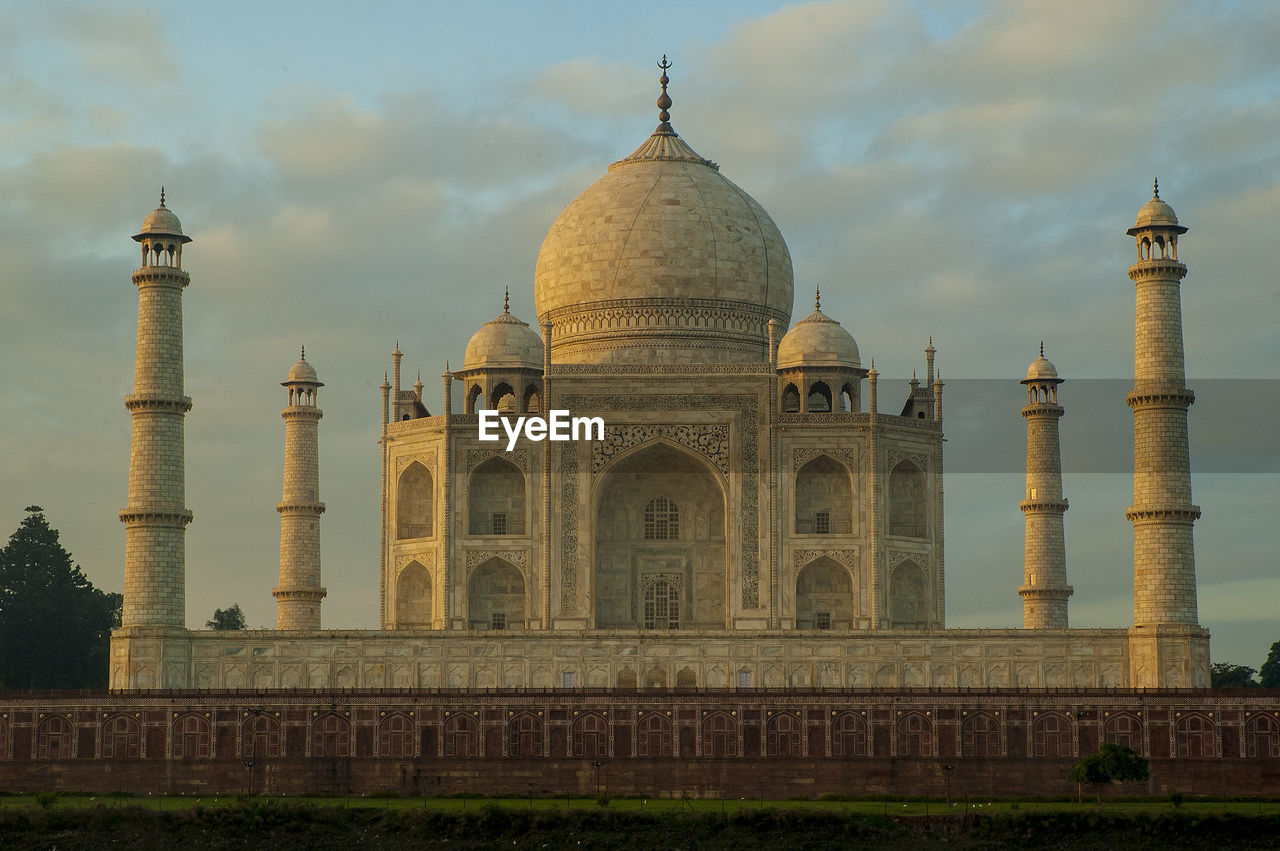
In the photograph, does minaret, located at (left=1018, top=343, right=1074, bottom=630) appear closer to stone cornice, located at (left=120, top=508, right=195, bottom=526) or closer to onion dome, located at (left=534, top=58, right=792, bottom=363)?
onion dome, located at (left=534, top=58, right=792, bottom=363)

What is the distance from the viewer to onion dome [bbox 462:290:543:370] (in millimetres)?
45219

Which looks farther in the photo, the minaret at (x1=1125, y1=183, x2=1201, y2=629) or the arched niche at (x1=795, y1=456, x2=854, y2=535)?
the arched niche at (x1=795, y1=456, x2=854, y2=535)

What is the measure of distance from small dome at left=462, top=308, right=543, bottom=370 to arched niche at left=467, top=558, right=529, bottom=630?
394cm

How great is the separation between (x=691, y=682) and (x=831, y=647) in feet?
8.13

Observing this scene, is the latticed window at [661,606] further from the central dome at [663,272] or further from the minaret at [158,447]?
the minaret at [158,447]

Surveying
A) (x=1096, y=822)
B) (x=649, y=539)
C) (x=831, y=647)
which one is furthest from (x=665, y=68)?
(x=1096, y=822)

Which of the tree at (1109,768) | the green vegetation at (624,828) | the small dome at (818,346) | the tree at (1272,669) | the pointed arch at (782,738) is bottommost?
the green vegetation at (624,828)

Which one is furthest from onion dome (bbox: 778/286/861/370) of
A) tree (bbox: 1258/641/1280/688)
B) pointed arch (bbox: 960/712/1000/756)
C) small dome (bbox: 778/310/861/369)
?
tree (bbox: 1258/641/1280/688)

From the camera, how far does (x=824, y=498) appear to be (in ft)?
146

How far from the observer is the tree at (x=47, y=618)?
5322 centimetres

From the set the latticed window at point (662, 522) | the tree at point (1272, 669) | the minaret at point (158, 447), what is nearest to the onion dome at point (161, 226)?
the minaret at point (158, 447)

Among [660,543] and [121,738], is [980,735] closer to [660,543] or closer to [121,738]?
[660,543]

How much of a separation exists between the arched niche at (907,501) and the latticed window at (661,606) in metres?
4.38

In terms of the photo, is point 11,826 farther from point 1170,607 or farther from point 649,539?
point 1170,607
